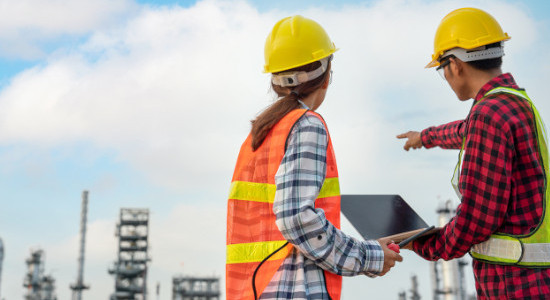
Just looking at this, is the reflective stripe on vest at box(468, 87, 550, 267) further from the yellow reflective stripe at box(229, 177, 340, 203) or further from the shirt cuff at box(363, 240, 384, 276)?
the yellow reflective stripe at box(229, 177, 340, 203)

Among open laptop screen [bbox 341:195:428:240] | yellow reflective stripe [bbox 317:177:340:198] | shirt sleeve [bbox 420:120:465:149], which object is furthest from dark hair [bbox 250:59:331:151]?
shirt sleeve [bbox 420:120:465:149]

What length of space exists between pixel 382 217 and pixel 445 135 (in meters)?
1.29

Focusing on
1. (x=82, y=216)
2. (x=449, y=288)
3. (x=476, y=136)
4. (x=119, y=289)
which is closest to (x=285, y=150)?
(x=476, y=136)

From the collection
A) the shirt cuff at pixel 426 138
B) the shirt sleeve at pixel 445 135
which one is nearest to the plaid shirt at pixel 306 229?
the shirt sleeve at pixel 445 135

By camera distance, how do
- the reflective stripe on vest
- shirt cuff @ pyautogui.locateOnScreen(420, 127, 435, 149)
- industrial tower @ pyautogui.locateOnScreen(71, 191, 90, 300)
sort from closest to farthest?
the reflective stripe on vest < shirt cuff @ pyautogui.locateOnScreen(420, 127, 435, 149) < industrial tower @ pyautogui.locateOnScreen(71, 191, 90, 300)

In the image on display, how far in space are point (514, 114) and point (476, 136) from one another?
0.21 m

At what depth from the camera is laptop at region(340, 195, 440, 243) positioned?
295 cm

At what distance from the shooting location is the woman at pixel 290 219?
2.48m

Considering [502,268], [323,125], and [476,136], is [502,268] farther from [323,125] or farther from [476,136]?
[323,125]

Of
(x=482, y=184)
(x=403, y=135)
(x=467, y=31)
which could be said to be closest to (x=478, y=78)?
(x=467, y=31)

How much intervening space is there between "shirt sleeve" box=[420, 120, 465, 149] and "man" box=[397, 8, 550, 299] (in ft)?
2.57

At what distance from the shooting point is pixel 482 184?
9.48 ft

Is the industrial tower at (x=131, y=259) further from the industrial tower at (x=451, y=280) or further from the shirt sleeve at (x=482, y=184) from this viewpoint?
the shirt sleeve at (x=482, y=184)

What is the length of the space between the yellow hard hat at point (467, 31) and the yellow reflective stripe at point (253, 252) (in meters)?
1.63
